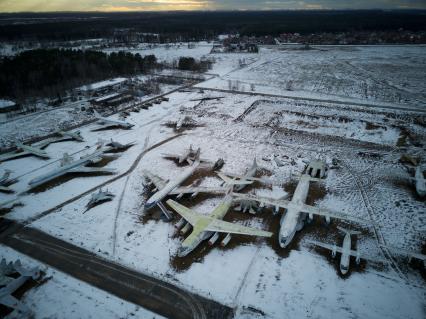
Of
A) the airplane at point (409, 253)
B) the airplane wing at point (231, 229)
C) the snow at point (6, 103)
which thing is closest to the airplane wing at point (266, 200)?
the airplane wing at point (231, 229)

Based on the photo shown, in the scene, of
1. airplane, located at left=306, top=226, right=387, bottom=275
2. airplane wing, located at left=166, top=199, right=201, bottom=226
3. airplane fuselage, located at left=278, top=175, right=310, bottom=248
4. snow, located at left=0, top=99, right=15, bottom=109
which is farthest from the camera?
snow, located at left=0, top=99, right=15, bottom=109

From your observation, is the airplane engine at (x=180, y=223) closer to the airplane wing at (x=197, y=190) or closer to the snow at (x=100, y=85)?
the airplane wing at (x=197, y=190)

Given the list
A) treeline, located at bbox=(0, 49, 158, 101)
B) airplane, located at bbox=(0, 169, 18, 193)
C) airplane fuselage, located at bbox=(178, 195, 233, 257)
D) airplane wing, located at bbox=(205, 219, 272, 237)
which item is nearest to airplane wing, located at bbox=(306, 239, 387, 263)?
airplane wing, located at bbox=(205, 219, 272, 237)

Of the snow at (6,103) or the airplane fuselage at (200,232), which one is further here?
the snow at (6,103)

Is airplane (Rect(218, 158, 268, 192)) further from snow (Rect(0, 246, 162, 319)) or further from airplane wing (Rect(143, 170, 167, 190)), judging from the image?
snow (Rect(0, 246, 162, 319))

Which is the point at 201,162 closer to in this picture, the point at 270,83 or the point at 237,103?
the point at 237,103
